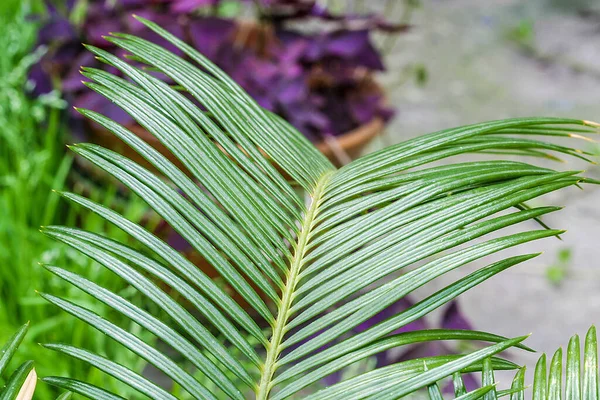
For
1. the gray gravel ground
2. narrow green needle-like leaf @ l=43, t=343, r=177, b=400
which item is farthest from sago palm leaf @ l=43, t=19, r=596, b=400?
the gray gravel ground

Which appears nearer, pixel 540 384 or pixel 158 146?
pixel 540 384

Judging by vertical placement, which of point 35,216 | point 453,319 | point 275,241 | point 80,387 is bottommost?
point 80,387

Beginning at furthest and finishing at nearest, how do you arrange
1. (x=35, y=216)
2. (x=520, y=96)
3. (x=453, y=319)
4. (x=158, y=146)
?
(x=520, y=96) < (x=35, y=216) < (x=158, y=146) < (x=453, y=319)

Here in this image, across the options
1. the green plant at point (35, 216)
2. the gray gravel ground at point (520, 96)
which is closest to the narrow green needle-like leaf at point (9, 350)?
the green plant at point (35, 216)

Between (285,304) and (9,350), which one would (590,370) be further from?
(9,350)

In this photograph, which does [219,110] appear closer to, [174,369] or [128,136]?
[128,136]

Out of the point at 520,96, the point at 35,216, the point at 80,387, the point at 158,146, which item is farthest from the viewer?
the point at 520,96

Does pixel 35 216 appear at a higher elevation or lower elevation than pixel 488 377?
higher

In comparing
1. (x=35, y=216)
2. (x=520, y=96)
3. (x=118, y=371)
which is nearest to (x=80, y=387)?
(x=118, y=371)

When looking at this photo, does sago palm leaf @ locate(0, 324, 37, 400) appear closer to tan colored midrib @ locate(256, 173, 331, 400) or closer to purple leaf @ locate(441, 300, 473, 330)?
tan colored midrib @ locate(256, 173, 331, 400)
